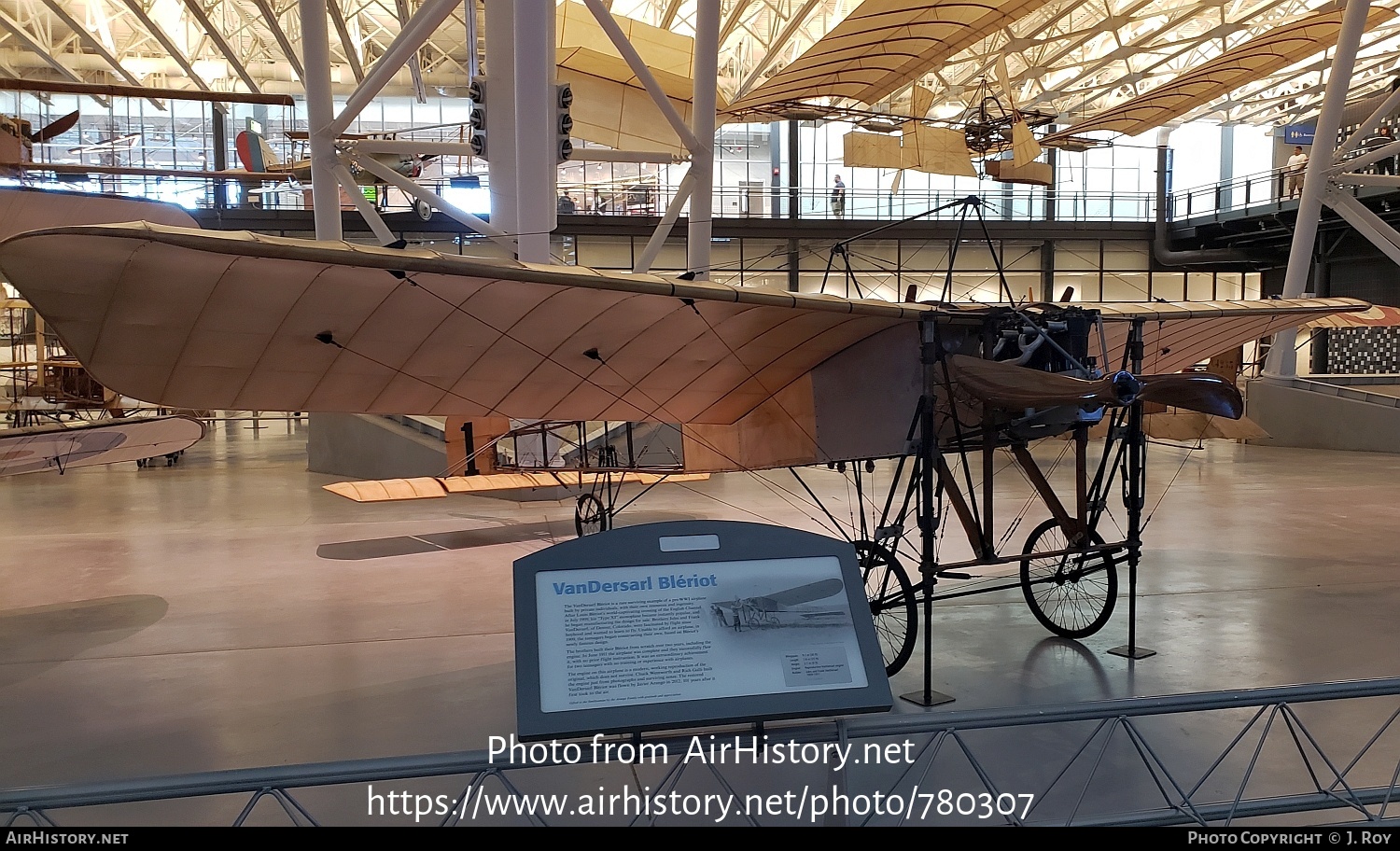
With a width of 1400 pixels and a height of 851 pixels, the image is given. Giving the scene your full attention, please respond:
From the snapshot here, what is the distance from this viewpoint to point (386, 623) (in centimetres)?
713

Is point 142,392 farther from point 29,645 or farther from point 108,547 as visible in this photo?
point 108,547

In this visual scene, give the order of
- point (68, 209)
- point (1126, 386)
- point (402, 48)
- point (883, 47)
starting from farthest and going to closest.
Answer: point (883, 47) → point (68, 209) → point (402, 48) → point (1126, 386)

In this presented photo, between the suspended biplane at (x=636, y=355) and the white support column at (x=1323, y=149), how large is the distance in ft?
34.3

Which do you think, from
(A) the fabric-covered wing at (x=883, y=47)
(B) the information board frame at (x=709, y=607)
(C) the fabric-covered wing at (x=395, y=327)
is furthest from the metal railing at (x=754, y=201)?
(B) the information board frame at (x=709, y=607)

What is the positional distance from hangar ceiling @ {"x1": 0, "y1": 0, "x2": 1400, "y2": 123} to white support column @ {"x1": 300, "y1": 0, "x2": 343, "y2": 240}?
10936 mm

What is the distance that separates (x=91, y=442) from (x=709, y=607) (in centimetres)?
746

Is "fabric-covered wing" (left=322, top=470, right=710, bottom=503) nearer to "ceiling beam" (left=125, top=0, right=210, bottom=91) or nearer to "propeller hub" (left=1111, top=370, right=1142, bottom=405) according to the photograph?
"propeller hub" (left=1111, top=370, right=1142, bottom=405)

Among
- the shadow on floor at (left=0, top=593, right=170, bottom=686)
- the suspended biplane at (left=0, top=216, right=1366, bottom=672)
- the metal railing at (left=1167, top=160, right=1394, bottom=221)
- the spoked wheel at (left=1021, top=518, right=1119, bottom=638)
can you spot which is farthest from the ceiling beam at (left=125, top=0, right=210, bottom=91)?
the metal railing at (left=1167, top=160, right=1394, bottom=221)

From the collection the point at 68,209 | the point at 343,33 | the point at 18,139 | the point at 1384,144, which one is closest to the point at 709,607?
the point at 68,209

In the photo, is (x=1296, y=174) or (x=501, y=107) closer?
(x=501, y=107)

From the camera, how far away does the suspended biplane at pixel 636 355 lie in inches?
142

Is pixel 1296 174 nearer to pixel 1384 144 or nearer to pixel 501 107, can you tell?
pixel 1384 144

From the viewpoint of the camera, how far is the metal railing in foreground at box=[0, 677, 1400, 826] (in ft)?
8.52

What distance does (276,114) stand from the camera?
1302 inches
